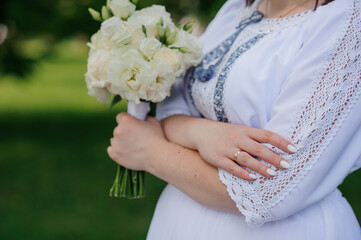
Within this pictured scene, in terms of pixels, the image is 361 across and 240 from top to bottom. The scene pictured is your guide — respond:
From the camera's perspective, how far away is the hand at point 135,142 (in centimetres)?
182

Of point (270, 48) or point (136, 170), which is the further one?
point (136, 170)

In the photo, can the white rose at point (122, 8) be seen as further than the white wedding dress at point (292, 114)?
Yes

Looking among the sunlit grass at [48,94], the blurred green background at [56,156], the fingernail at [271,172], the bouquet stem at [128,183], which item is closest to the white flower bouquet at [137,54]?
the bouquet stem at [128,183]

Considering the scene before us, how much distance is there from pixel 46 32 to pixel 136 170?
574cm

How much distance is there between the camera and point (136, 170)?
200cm

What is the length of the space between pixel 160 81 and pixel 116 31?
0.87ft

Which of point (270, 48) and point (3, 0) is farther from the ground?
point (270, 48)

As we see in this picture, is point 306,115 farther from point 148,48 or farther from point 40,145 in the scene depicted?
point 40,145

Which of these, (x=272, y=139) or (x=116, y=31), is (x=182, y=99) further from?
(x=272, y=139)

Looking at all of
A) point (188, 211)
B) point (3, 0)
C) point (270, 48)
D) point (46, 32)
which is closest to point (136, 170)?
point (188, 211)

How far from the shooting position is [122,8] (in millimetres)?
1794

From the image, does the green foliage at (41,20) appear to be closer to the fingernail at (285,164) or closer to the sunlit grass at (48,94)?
the sunlit grass at (48,94)

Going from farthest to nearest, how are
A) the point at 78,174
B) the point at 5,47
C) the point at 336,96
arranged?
1. the point at 5,47
2. the point at 78,174
3. the point at 336,96

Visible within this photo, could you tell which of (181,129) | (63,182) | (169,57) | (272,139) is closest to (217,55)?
(169,57)
